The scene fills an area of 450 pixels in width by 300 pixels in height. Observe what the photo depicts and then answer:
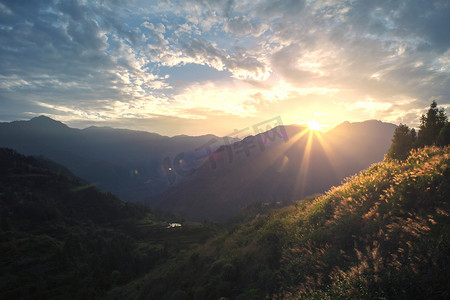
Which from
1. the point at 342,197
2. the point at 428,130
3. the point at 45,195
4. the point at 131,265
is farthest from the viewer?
the point at 45,195

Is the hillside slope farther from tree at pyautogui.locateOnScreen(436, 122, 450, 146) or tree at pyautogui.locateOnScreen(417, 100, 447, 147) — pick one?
tree at pyautogui.locateOnScreen(417, 100, 447, 147)

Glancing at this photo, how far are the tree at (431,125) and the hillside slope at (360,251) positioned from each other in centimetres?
1561

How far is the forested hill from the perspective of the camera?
2073 inches

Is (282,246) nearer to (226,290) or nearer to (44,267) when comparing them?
(226,290)

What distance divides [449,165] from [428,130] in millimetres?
20687

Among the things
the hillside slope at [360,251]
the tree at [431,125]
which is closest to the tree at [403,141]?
the tree at [431,125]

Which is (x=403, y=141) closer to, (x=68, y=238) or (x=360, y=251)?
(x=360, y=251)

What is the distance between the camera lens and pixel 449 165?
848cm

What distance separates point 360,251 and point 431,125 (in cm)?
2469

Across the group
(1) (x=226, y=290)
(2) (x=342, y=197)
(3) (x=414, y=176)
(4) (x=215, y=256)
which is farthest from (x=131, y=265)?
(3) (x=414, y=176)

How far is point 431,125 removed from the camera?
2344 cm

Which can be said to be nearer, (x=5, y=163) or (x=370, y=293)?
(x=370, y=293)

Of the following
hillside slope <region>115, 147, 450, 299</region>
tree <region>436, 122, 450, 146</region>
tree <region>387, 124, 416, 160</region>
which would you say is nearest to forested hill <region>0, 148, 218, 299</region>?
hillside slope <region>115, 147, 450, 299</region>

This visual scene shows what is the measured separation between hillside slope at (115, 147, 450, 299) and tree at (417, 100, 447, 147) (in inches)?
615
